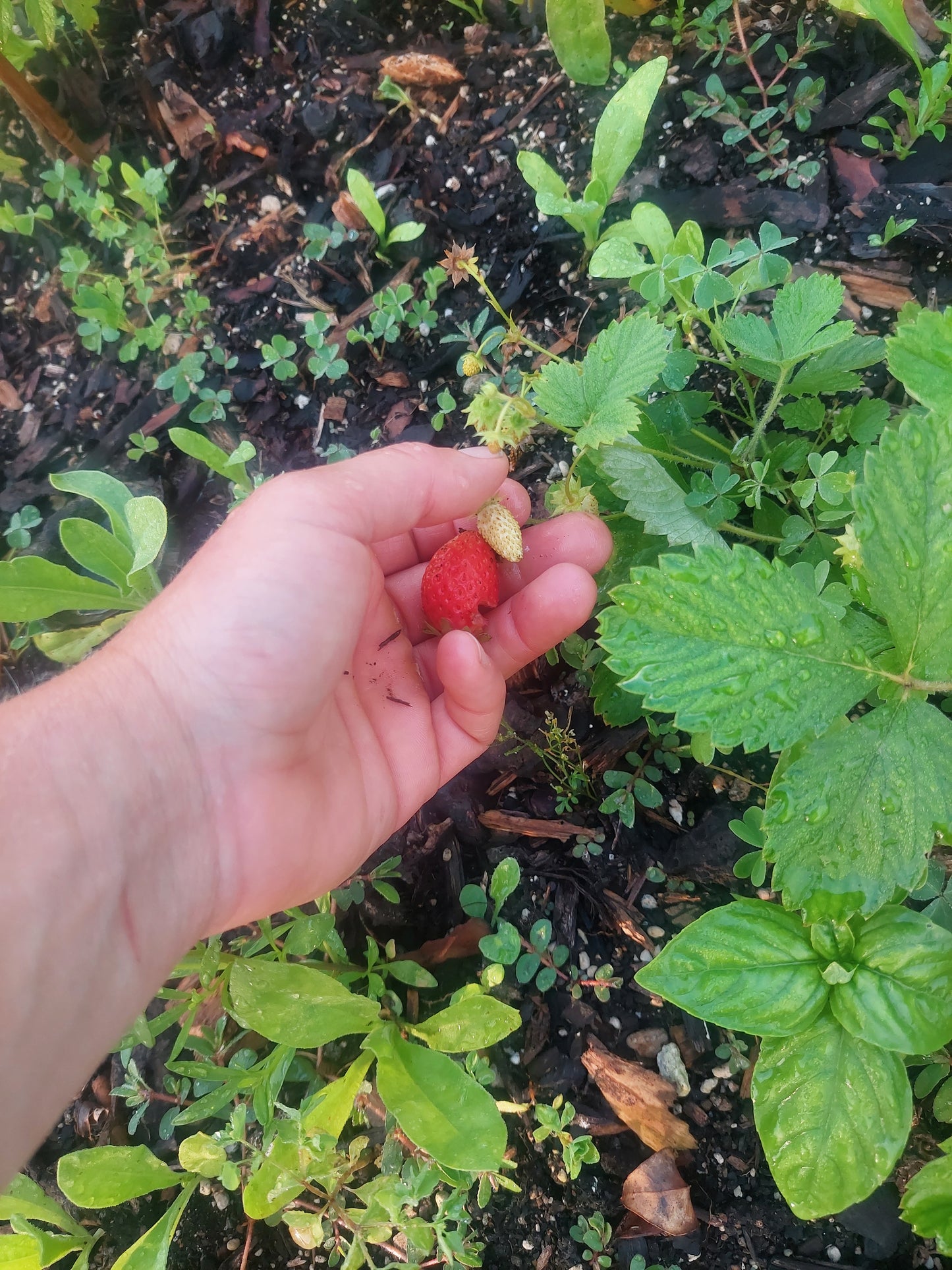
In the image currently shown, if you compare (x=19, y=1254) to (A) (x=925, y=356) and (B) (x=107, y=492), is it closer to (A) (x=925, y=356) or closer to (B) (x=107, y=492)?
(B) (x=107, y=492)

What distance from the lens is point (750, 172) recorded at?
1823mm

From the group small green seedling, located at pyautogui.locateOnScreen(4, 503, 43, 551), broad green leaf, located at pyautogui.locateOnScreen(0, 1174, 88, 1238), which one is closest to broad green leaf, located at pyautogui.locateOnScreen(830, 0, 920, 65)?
small green seedling, located at pyautogui.locateOnScreen(4, 503, 43, 551)

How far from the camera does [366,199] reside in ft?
6.47

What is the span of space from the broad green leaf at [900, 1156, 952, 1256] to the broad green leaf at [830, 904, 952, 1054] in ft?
0.58

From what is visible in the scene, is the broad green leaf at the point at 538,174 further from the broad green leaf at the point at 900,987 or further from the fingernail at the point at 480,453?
the broad green leaf at the point at 900,987

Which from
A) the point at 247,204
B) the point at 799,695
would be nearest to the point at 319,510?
the point at 799,695

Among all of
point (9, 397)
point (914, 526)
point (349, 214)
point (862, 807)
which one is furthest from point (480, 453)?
point (9, 397)

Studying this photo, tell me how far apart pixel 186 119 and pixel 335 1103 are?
2447 millimetres

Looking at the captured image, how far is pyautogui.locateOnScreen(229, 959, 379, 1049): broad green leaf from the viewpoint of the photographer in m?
1.29

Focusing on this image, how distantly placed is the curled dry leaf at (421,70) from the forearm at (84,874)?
175 cm

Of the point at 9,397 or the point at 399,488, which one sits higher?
the point at 9,397

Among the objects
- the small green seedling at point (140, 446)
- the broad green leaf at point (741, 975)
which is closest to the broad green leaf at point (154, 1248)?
the broad green leaf at point (741, 975)

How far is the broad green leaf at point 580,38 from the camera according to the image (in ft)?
5.83

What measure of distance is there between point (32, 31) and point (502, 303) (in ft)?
5.36
